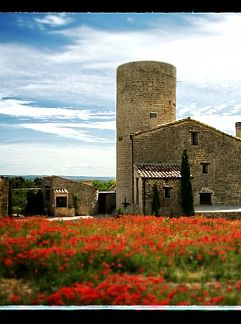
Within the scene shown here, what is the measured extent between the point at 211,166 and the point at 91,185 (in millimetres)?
7895

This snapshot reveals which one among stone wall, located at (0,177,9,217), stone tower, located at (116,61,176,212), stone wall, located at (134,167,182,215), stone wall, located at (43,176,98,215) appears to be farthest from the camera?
stone tower, located at (116,61,176,212)

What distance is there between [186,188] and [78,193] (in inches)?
187

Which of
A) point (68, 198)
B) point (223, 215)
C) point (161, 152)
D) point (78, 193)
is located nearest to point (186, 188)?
point (223, 215)

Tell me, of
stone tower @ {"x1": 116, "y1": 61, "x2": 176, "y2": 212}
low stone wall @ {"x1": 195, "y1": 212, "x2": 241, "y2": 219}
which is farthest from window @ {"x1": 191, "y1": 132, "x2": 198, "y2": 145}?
low stone wall @ {"x1": 195, "y1": 212, "x2": 241, "y2": 219}

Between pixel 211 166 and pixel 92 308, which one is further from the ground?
pixel 211 166

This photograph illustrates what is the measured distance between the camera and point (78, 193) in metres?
9.09

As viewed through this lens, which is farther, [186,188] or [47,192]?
[186,188]

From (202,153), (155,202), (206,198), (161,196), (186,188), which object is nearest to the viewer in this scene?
(155,202)

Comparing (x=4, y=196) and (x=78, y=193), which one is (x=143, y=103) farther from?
(x=4, y=196)

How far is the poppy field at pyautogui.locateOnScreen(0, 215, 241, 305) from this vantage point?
465 cm

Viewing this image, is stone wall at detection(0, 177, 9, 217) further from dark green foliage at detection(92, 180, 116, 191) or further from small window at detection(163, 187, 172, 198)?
small window at detection(163, 187, 172, 198)

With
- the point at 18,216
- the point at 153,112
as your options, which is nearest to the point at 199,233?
the point at 18,216

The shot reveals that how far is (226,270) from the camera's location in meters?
5.22

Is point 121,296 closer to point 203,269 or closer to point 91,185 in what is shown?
point 203,269
